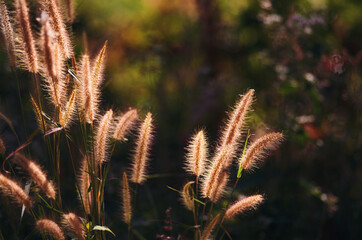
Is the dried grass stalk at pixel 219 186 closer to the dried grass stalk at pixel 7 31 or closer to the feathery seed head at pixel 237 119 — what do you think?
the feathery seed head at pixel 237 119

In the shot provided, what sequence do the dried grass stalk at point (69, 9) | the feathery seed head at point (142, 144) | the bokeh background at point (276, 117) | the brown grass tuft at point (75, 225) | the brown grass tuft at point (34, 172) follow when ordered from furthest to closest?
the bokeh background at point (276, 117), the dried grass stalk at point (69, 9), the feathery seed head at point (142, 144), the brown grass tuft at point (75, 225), the brown grass tuft at point (34, 172)

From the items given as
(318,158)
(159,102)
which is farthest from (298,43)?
(159,102)

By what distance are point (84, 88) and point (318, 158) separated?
2.61 metres

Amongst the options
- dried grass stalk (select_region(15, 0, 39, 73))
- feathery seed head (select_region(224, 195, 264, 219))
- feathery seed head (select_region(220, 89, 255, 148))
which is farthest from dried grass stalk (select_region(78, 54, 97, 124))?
feathery seed head (select_region(224, 195, 264, 219))

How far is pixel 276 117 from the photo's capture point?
3623 millimetres

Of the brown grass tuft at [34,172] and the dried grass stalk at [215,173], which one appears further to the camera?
the dried grass stalk at [215,173]

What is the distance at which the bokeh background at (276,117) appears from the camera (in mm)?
2838

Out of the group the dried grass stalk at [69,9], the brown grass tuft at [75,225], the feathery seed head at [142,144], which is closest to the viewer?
the brown grass tuft at [75,225]

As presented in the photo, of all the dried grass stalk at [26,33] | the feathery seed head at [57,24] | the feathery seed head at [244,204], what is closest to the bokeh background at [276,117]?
the feathery seed head at [244,204]

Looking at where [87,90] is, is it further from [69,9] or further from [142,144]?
[69,9]

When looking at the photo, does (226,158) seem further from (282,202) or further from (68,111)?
(282,202)

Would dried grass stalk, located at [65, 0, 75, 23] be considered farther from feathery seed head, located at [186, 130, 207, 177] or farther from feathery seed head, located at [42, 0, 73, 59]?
feathery seed head, located at [186, 130, 207, 177]

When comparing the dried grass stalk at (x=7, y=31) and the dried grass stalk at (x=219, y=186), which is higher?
the dried grass stalk at (x=7, y=31)

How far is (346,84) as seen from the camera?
3250 mm
